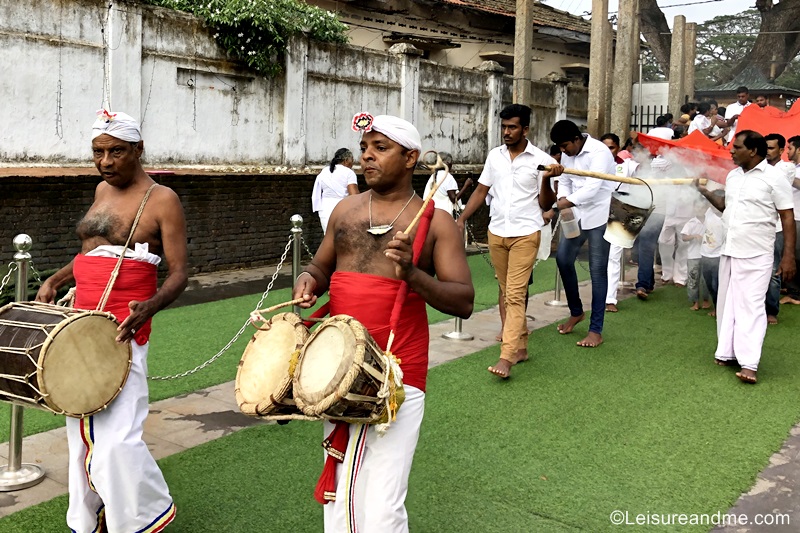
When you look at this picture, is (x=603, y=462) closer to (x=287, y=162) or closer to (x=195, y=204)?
(x=195, y=204)

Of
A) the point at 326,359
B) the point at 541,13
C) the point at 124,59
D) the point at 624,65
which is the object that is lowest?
the point at 326,359

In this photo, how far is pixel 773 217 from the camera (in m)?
6.86

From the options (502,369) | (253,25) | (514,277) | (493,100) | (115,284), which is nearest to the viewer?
(115,284)

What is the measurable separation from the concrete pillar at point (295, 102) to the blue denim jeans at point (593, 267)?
6145 mm

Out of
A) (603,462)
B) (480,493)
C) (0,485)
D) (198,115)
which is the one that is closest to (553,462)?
(603,462)

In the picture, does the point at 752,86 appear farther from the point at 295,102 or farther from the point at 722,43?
the point at 295,102

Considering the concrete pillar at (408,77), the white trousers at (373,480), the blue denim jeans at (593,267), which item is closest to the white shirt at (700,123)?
the concrete pillar at (408,77)

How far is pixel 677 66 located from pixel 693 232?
449 inches

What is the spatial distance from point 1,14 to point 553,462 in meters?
7.95

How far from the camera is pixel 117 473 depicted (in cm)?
356

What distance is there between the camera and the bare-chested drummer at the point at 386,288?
311cm

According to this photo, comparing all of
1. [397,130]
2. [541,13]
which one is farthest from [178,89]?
[541,13]

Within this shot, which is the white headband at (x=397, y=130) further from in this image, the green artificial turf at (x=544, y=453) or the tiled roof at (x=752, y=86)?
the tiled roof at (x=752, y=86)

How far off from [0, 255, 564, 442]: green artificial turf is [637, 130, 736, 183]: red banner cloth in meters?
2.59
